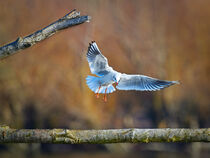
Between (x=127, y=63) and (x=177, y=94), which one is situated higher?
(x=127, y=63)

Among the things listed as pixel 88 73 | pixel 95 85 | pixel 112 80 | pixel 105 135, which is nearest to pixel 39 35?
pixel 105 135

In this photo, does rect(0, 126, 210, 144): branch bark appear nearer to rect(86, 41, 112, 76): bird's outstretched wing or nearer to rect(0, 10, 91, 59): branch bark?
rect(0, 10, 91, 59): branch bark

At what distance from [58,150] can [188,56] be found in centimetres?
267

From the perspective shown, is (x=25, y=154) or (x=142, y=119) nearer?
(x=25, y=154)

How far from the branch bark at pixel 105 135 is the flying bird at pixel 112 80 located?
640 mm

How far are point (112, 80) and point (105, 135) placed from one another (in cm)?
78

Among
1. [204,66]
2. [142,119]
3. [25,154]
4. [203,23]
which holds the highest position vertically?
[203,23]

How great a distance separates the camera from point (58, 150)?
556cm

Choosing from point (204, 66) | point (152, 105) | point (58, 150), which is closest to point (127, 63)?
point (152, 105)

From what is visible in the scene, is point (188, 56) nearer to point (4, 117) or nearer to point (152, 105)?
point (152, 105)

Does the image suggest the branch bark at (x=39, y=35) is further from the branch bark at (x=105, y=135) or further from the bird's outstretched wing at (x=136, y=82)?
the bird's outstretched wing at (x=136, y=82)

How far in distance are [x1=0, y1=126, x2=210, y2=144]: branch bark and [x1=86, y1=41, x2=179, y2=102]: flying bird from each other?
640mm

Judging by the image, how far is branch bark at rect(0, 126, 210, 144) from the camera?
1711 mm

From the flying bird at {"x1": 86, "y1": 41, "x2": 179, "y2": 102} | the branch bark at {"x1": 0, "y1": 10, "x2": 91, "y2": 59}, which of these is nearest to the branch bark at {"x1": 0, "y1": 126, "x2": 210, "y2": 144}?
the branch bark at {"x1": 0, "y1": 10, "x2": 91, "y2": 59}
